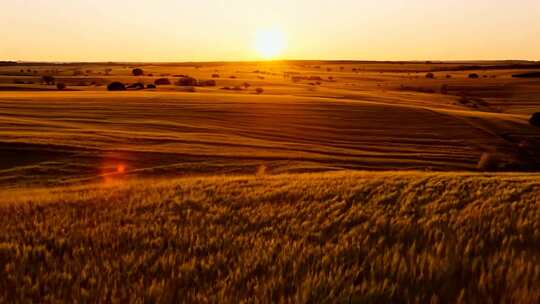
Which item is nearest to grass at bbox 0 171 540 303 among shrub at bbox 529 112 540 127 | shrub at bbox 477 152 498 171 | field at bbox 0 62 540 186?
field at bbox 0 62 540 186

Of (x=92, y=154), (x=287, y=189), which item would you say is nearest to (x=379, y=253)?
(x=287, y=189)

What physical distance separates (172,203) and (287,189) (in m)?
2.22

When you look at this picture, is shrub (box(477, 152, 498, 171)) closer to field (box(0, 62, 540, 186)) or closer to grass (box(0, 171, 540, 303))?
field (box(0, 62, 540, 186))

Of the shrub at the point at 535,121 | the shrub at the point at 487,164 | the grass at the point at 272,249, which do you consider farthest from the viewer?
the shrub at the point at 535,121

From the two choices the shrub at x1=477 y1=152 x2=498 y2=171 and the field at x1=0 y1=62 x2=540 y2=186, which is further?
the shrub at x1=477 y1=152 x2=498 y2=171

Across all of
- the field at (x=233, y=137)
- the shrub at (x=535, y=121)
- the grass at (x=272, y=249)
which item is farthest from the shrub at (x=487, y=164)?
the shrub at (x=535, y=121)

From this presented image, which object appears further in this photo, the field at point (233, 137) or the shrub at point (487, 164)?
the shrub at point (487, 164)

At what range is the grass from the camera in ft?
12.9

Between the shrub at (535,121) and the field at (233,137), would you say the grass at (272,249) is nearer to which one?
the field at (233,137)

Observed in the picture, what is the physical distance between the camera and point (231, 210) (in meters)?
7.23

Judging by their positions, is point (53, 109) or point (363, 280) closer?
point (363, 280)

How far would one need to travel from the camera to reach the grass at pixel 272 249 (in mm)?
3936

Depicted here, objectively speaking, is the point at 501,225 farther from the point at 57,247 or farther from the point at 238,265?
the point at 57,247

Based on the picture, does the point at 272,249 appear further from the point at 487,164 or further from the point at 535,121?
the point at 535,121
